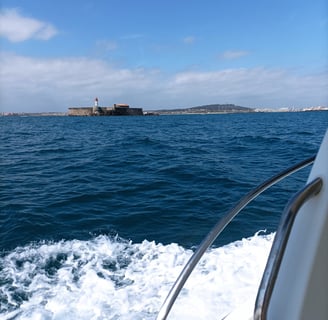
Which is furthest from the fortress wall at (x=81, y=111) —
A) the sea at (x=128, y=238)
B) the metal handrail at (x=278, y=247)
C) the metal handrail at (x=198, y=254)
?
the metal handrail at (x=278, y=247)

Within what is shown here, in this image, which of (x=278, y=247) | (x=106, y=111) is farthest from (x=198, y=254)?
(x=106, y=111)

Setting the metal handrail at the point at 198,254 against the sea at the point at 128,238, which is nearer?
the metal handrail at the point at 198,254

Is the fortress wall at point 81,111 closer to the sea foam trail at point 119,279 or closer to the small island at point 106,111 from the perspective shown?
the small island at point 106,111

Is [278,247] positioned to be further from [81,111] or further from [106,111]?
[81,111]

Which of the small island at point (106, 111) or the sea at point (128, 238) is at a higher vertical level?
the small island at point (106, 111)

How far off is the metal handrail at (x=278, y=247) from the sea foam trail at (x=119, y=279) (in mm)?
1737

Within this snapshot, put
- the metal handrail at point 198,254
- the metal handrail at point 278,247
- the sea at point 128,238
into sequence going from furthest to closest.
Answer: the sea at point 128,238 → the metal handrail at point 198,254 → the metal handrail at point 278,247

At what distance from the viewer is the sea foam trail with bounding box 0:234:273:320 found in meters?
2.69

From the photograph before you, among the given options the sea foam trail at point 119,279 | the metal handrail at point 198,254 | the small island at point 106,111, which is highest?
the small island at point 106,111

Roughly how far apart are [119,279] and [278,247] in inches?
102

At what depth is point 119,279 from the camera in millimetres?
3174

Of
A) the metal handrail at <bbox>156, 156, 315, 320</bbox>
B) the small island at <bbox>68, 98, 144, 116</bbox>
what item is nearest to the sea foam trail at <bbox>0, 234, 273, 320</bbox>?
the metal handrail at <bbox>156, 156, 315, 320</bbox>

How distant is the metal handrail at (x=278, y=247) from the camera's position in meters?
0.98

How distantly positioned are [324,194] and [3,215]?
5.44 m
